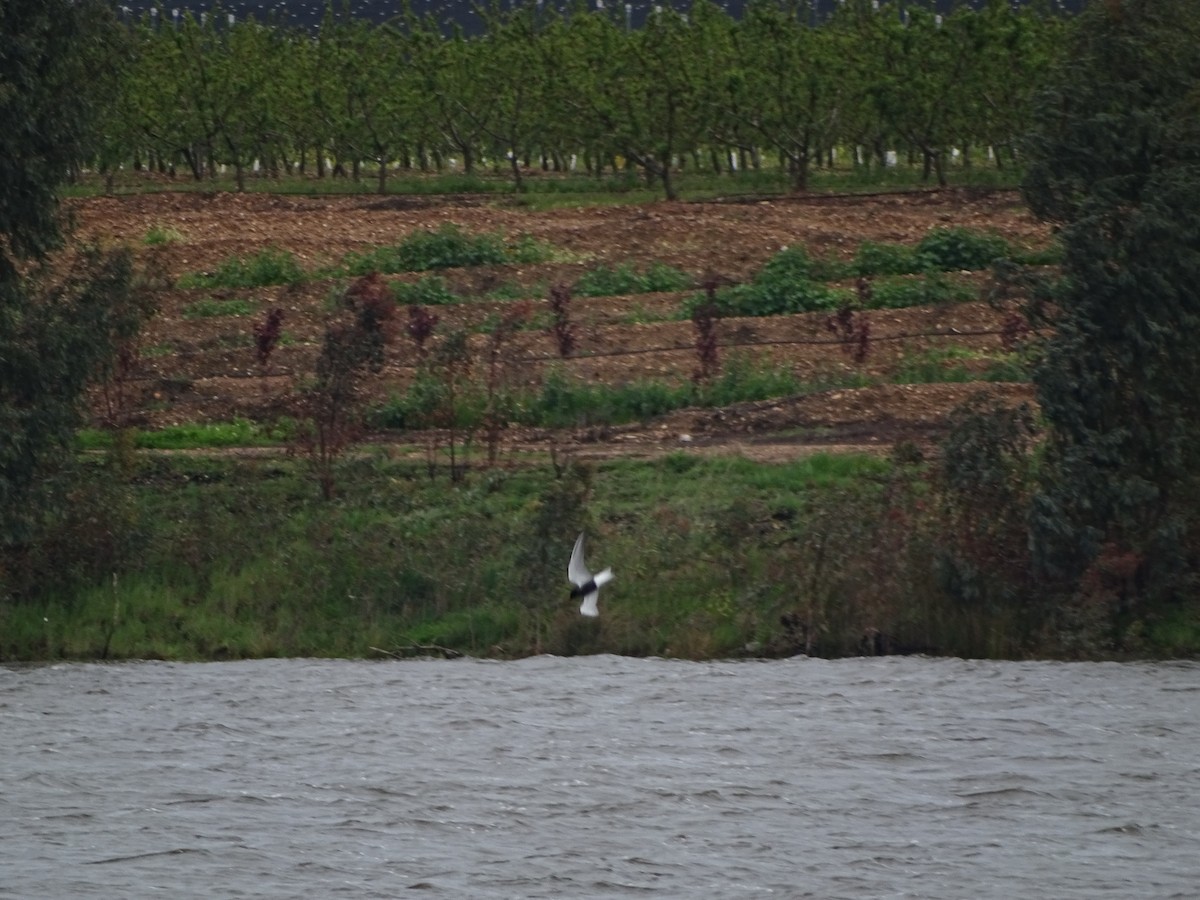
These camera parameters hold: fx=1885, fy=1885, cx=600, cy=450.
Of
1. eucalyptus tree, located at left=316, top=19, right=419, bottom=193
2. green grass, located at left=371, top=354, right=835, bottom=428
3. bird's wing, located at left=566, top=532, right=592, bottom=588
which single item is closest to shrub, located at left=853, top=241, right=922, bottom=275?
green grass, located at left=371, top=354, right=835, bottom=428

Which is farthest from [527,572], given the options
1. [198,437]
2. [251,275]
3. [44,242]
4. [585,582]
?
[251,275]

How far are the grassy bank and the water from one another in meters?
0.47

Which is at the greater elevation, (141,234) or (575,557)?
(141,234)

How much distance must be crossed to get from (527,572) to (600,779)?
5.18 m

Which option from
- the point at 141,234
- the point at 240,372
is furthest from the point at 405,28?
the point at 240,372

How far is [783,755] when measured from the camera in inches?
585

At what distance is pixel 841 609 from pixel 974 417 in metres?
2.27

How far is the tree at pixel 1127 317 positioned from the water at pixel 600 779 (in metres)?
1.19

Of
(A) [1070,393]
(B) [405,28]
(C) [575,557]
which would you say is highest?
(B) [405,28]

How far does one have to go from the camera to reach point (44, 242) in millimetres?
19328

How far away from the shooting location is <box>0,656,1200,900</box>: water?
467 inches

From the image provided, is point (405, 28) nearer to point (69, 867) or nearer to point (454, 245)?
point (454, 245)

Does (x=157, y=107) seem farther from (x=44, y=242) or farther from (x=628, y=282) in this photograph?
(x=44, y=242)

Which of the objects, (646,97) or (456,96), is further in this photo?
(456,96)
